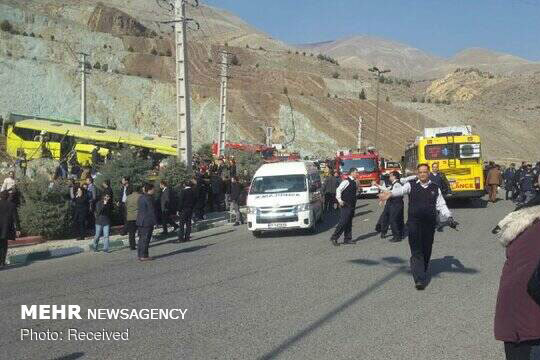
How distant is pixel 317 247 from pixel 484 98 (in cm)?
11517

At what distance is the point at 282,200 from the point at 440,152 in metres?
8.59

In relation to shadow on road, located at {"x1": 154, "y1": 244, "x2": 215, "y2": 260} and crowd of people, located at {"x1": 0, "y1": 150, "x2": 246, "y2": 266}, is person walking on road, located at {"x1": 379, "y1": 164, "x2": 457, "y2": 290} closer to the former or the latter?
crowd of people, located at {"x1": 0, "y1": 150, "x2": 246, "y2": 266}

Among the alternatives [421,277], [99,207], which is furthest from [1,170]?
[421,277]

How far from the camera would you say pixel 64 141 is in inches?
1435

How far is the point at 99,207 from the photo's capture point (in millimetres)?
14797

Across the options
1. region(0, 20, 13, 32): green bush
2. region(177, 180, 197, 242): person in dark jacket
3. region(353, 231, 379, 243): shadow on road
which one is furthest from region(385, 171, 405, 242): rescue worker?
region(0, 20, 13, 32): green bush

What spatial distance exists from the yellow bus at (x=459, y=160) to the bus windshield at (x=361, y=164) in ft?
23.3

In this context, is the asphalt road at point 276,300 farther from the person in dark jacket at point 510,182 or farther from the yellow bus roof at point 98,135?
the yellow bus roof at point 98,135

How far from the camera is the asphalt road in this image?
20.6 ft

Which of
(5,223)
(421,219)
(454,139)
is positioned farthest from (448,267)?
(454,139)

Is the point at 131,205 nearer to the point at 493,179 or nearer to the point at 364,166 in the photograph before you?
the point at 493,179

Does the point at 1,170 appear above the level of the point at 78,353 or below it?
above

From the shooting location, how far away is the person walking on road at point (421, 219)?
8.91 m

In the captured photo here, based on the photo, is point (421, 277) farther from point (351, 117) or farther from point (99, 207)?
point (351, 117)
